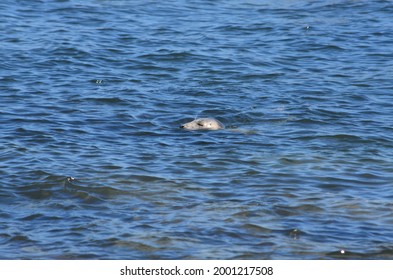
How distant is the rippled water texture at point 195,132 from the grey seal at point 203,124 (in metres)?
0.21

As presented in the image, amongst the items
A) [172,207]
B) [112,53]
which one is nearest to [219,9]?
[112,53]

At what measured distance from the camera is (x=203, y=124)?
14406 mm

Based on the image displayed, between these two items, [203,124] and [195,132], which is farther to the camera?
[203,124]

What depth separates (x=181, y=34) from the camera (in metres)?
21.0

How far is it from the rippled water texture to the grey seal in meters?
0.21

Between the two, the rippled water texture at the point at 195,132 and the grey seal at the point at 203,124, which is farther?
the grey seal at the point at 203,124

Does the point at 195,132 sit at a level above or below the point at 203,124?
below

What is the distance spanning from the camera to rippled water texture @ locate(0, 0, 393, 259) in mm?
10469

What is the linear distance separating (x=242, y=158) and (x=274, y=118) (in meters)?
2.12

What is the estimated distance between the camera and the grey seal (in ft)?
47.2

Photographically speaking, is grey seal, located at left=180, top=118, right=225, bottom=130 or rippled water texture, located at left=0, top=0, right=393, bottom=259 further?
grey seal, located at left=180, top=118, right=225, bottom=130

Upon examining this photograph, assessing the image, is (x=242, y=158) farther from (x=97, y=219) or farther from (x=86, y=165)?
(x=97, y=219)

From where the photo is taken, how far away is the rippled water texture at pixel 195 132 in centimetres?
1047

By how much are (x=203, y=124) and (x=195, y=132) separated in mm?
221
